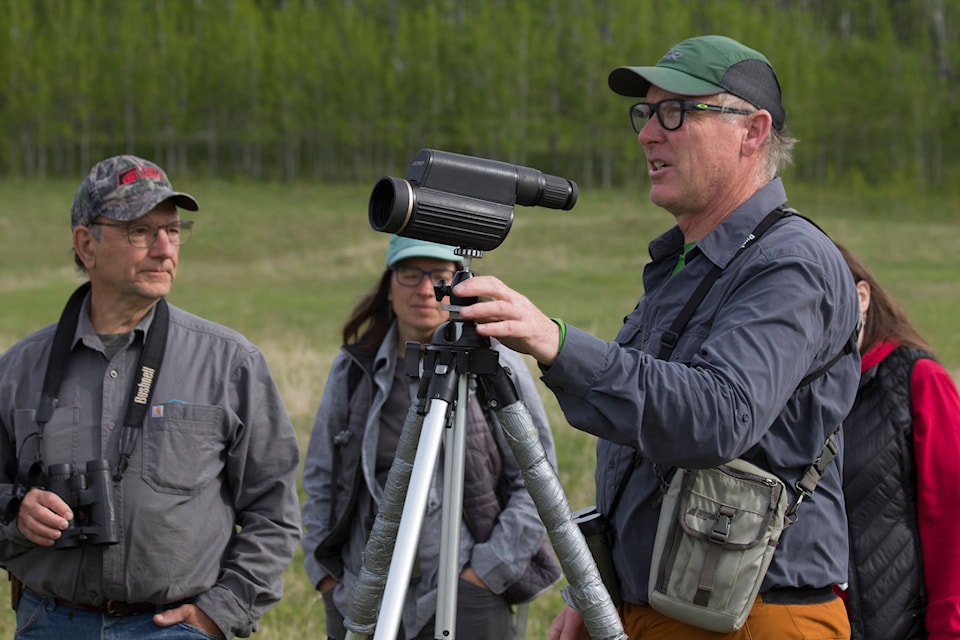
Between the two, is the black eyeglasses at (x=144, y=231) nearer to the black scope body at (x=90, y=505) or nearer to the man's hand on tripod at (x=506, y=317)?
the black scope body at (x=90, y=505)

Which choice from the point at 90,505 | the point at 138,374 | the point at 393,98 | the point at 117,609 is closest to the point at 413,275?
the point at 138,374

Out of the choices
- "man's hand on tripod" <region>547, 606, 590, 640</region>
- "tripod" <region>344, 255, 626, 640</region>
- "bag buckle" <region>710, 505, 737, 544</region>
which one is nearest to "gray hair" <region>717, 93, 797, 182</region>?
"tripod" <region>344, 255, 626, 640</region>

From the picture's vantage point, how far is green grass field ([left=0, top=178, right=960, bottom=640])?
12109mm

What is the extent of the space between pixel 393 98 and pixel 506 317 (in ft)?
229

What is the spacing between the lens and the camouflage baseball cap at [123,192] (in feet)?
12.9

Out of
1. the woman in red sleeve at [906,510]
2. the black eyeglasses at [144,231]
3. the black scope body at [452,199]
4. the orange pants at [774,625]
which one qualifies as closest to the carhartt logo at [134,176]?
the black eyeglasses at [144,231]

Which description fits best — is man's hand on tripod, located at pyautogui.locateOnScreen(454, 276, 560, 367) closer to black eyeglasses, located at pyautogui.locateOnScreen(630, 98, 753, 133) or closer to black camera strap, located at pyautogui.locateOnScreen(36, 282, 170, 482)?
black eyeglasses, located at pyautogui.locateOnScreen(630, 98, 753, 133)

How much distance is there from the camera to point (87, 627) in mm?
3654

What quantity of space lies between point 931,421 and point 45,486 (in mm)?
2835

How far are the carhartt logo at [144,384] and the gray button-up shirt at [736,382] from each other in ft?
5.26

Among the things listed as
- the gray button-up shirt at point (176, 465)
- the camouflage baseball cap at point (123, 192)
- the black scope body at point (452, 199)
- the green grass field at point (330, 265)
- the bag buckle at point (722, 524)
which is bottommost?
the green grass field at point (330, 265)

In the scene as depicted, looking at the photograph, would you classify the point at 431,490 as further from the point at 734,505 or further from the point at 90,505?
the point at 734,505

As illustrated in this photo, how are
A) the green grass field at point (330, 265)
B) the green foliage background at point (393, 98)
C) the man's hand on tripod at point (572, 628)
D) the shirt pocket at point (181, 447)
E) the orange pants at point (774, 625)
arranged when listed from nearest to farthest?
the orange pants at point (774, 625) < the man's hand on tripod at point (572, 628) < the shirt pocket at point (181, 447) < the green grass field at point (330, 265) < the green foliage background at point (393, 98)

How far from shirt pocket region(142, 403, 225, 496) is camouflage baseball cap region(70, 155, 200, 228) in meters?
0.72
